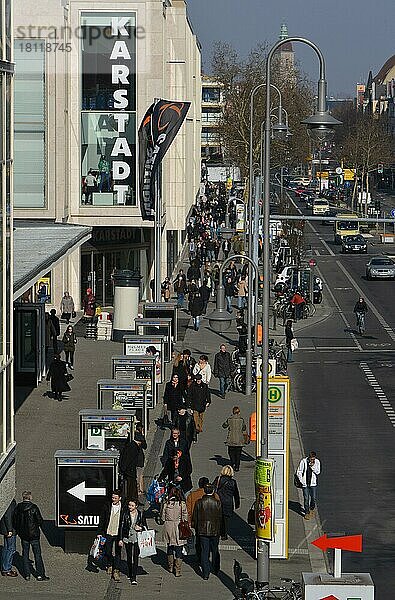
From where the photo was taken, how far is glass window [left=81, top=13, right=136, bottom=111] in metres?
51.3

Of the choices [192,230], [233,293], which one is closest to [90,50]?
[233,293]

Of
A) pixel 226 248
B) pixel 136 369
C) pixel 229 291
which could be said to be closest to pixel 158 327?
pixel 136 369

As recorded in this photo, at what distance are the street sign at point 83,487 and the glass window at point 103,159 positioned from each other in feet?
109

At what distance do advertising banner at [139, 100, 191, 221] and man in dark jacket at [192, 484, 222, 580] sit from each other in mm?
27713

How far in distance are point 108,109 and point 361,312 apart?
12320 millimetres

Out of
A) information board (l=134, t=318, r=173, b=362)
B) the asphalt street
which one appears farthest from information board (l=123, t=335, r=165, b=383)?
the asphalt street

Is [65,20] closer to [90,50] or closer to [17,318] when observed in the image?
[90,50]

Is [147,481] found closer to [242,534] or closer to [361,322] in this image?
[242,534]

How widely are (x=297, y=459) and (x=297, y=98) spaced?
318 feet

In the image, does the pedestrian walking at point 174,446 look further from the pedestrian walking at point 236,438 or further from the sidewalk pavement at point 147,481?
the pedestrian walking at point 236,438

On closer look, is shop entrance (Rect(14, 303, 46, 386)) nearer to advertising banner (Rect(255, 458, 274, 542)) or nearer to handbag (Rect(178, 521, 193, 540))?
handbag (Rect(178, 521, 193, 540))

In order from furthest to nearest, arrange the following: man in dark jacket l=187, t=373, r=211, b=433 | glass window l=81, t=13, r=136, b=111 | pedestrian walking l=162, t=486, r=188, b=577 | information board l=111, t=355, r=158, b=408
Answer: glass window l=81, t=13, r=136, b=111
information board l=111, t=355, r=158, b=408
man in dark jacket l=187, t=373, r=211, b=433
pedestrian walking l=162, t=486, r=188, b=577

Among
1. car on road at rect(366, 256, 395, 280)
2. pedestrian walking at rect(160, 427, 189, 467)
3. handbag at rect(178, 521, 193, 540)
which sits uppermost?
car on road at rect(366, 256, 395, 280)

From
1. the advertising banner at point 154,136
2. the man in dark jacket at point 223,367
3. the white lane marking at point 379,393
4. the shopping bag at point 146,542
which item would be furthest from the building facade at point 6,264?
the advertising banner at point 154,136
